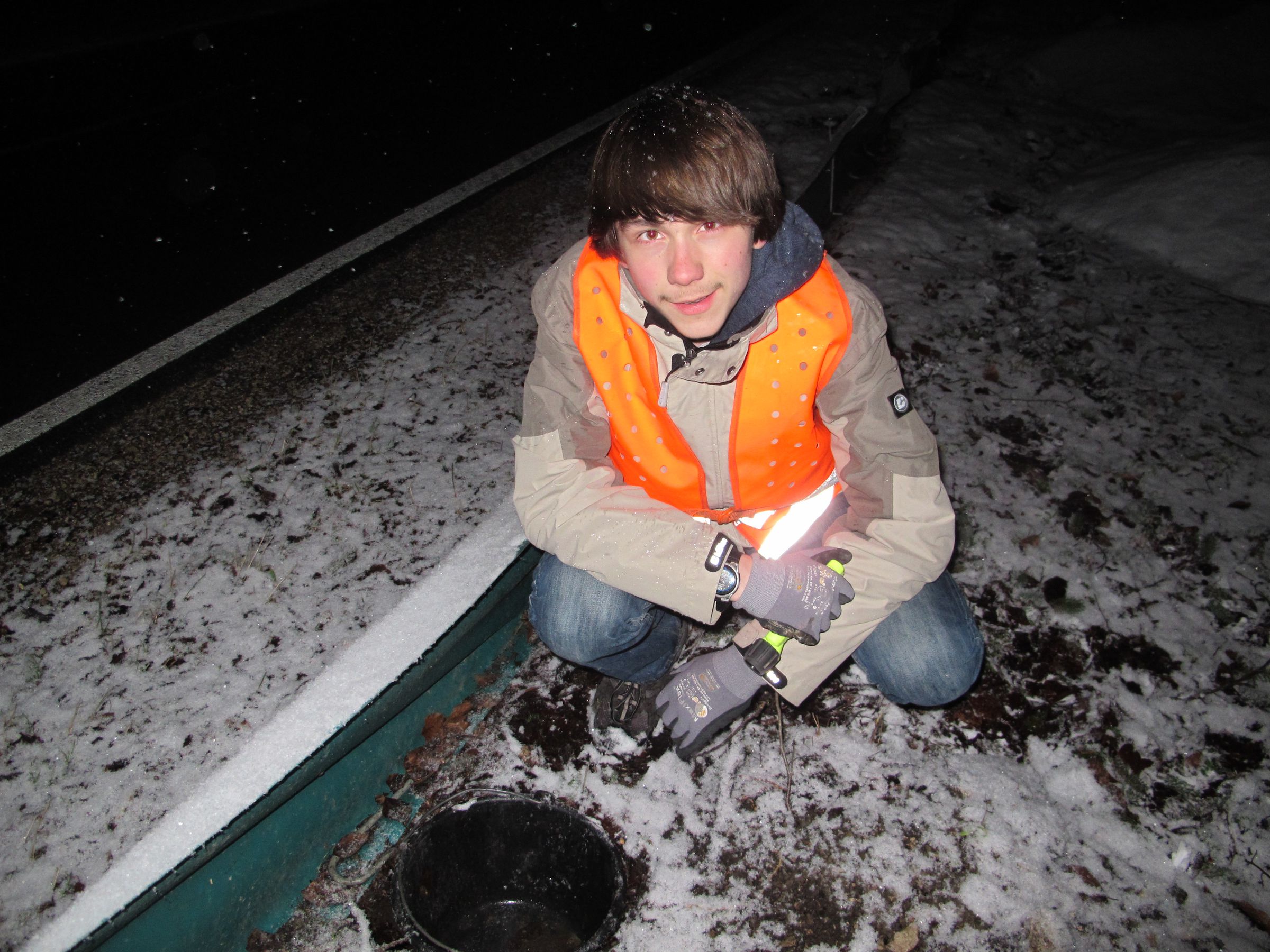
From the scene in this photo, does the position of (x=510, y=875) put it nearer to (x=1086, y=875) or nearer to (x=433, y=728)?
(x=433, y=728)

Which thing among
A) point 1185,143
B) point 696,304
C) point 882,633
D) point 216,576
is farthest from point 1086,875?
point 1185,143

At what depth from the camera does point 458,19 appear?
9.03 meters

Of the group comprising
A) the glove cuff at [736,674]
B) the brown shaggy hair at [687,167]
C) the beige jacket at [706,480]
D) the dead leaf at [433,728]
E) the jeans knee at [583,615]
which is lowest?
the dead leaf at [433,728]

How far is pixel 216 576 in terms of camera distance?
2186mm

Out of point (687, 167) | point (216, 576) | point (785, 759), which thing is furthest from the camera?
point (216, 576)

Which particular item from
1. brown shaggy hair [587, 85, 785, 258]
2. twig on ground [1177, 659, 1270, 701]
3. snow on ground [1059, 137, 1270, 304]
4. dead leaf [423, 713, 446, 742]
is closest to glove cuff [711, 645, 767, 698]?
dead leaf [423, 713, 446, 742]

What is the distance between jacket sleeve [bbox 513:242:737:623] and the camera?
1654 mm

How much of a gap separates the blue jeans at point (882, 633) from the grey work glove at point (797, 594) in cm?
26

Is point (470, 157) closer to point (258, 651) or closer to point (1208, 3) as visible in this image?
point (258, 651)

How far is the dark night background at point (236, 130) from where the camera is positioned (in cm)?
366

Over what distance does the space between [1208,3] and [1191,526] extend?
946cm

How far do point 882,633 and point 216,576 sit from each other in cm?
191

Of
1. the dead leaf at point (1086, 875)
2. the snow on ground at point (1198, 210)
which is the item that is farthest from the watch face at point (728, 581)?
the snow on ground at point (1198, 210)

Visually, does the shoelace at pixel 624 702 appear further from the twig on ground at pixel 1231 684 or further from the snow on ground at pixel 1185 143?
the snow on ground at pixel 1185 143
